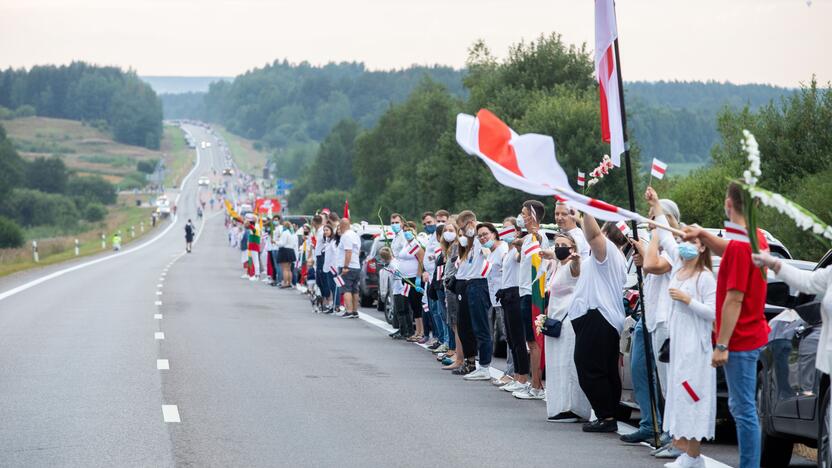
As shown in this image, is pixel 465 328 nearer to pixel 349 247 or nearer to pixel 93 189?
pixel 349 247

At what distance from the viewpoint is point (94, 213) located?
160750mm

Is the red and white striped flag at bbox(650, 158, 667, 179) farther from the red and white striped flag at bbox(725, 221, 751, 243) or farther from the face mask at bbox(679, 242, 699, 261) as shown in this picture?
the red and white striped flag at bbox(725, 221, 751, 243)

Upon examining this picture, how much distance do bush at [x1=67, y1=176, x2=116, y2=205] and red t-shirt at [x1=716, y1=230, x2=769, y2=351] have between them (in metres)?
182

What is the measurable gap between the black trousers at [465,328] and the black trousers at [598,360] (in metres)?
4.58

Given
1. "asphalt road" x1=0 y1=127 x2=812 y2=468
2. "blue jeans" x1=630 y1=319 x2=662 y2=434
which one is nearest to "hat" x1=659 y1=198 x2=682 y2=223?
"blue jeans" x1=630 y1=319 x2=662 y2=434

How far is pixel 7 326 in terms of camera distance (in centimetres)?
2212

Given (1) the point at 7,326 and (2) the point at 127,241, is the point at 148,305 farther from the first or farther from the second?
(2) the point at 127,241

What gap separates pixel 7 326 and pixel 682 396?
15081 millimetres

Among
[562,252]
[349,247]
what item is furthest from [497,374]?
[349,247]

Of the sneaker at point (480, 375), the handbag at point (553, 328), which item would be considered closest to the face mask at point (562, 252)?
the handbag at point (553, 328)

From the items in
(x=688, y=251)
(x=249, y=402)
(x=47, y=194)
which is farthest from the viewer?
(x=47, y=194)

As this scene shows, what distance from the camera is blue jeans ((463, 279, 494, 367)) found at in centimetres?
1593

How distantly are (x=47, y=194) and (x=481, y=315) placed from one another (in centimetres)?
16465


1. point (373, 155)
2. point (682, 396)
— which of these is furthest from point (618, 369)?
point (373, 155)
